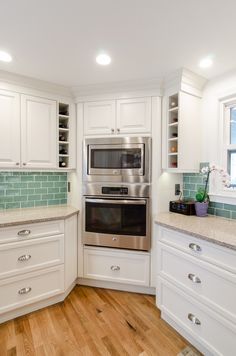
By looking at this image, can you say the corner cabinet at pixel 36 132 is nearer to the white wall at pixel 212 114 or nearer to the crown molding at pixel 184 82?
the crown molding at pixel 184 82

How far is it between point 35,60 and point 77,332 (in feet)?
7.70

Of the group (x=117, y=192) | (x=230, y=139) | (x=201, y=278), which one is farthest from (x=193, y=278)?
(x=230, y=139)

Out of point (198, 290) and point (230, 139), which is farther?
point (230, 139)

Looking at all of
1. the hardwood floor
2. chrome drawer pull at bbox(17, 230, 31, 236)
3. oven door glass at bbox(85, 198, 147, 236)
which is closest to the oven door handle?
oven door glass at bbox(85, 198, 147, 236)

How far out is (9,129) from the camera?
2.06 metres

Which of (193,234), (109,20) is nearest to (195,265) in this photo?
(193,234)

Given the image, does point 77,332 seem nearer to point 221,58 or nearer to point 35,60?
point 35,60

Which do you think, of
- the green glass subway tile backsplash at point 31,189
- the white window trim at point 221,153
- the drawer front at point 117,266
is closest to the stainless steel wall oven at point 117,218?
the drawer front at point 117,266

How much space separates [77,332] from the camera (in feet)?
5.68

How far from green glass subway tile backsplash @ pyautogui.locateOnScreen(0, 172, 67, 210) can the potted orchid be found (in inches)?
62.9

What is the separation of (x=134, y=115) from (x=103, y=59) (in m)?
0.64

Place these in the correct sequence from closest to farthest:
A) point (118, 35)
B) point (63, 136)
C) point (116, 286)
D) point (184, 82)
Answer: point (118, 35)
point (184, 82)
point (116, 286)
point (63, 136)

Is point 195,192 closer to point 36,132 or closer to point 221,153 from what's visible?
point 221,153

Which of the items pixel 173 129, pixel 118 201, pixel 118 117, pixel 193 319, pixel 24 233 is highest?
pixel 118 117
